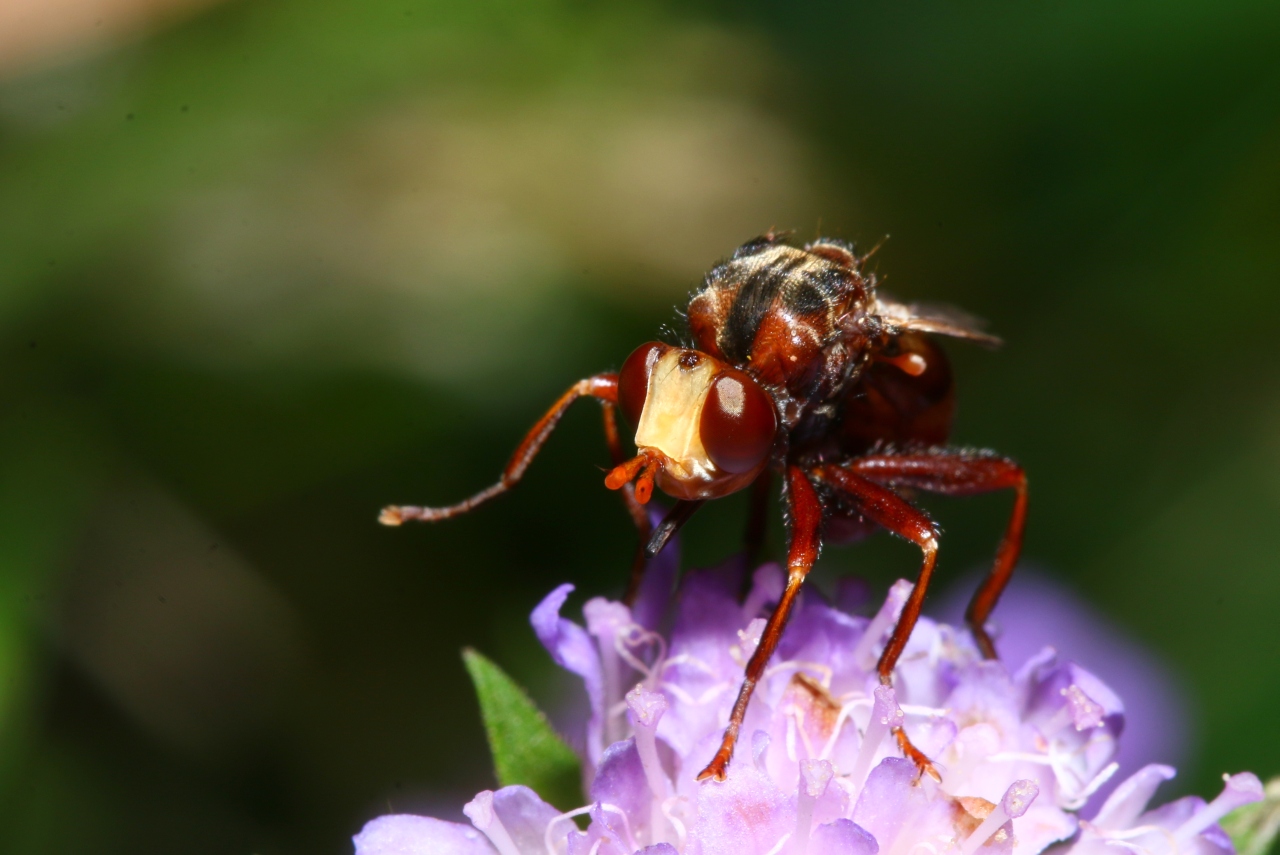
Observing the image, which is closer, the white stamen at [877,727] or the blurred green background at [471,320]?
the white stamen at [877,727]

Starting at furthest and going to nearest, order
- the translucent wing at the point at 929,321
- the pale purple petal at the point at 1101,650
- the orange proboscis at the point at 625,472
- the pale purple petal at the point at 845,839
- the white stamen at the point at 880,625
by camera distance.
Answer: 1. the pale purple petal at the point at 1101,650
2. the translucent wing at the point at 929,321
3. the white stamen at the point at 880,625
4. the orange proboscis at the point at 625,472
5. the pale purple petal at the point at 845,839

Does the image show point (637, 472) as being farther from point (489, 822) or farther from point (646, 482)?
point (489, 822)


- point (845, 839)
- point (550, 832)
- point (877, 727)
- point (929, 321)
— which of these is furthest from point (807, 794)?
point (929, 321)

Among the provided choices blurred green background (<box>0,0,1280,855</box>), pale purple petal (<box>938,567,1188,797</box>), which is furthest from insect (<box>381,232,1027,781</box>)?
blurred green background (<box>0,0,1280,855</box>)

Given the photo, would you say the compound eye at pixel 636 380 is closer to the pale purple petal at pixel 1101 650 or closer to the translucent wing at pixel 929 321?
the translucent wing at pixel 929 321

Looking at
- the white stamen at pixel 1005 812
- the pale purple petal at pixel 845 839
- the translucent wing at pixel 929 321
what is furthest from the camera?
the translucent wing at pixel 929 321

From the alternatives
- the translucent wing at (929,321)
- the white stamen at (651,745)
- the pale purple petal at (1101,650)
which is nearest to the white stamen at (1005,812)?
the white stamen at (651,745)

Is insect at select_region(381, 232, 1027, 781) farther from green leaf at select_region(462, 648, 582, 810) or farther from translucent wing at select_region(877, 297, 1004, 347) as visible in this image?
green leaf at select_region(462, 648, 582, 810)
